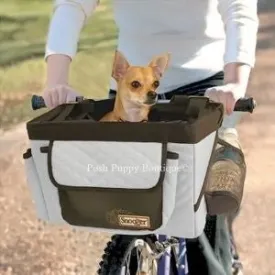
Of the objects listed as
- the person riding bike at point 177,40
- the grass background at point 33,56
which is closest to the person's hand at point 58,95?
the person riding bike at point 177,40

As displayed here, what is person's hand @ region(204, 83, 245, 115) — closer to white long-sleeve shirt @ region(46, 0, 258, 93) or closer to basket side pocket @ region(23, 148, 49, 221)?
white long-sleeve shirt @ region(46, 0, 258, 93)

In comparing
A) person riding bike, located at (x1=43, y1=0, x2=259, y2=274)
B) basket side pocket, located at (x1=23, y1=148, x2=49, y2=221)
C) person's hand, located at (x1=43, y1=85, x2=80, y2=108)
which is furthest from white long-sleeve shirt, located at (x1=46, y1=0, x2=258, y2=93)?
basket side pocket, located at (x1=23, y1=148, x2=49, y2=221)

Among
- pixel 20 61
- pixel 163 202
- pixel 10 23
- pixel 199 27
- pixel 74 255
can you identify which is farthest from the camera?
pixel 10 23

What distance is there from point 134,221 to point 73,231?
2.03 metres

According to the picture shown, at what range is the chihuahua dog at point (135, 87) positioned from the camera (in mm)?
1583

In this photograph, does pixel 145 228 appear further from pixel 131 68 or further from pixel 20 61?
pixel 20 61

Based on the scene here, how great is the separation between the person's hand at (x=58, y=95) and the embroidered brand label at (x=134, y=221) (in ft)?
1.21

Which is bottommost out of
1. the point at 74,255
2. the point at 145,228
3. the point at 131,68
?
the point at 74,255

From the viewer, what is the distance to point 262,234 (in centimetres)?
336

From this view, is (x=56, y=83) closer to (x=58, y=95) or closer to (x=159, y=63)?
(x=58, y=95)

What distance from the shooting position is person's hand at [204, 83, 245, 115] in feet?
5.26

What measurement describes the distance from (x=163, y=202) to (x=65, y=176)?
0.20 metres

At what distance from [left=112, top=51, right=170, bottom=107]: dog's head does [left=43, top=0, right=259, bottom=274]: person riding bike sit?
0.53 ft

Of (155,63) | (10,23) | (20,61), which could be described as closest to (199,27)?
(155,63)
